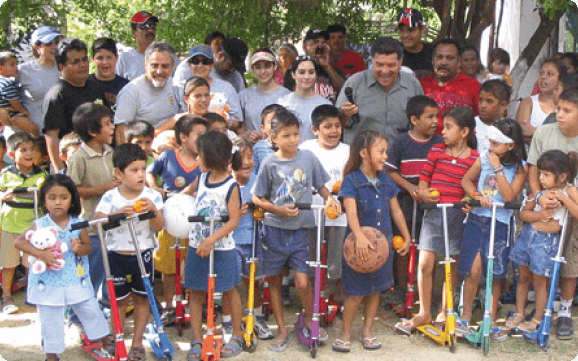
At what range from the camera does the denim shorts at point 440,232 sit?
6078 millimetres

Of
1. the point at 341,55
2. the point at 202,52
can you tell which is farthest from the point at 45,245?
the point at 341,55

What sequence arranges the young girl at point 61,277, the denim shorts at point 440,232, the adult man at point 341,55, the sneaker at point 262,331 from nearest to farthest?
the young girl at point 61,277, the sneaker at point 262,331, the denim shorts at point 440,232, the adult man at point 341,55

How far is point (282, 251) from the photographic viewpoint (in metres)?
5.77

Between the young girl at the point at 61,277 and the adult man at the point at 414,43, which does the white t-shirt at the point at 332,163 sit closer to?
the adult man at the point at 414,43

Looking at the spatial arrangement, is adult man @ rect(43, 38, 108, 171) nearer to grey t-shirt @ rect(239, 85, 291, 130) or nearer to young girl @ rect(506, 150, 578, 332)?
grey t-shirt @ rect(239, 85, 291, 130)

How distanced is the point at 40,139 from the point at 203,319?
238 cm

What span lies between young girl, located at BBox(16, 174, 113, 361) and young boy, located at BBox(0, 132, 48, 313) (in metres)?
1.44

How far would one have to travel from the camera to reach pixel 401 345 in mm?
5906

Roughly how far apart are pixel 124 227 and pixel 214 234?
0.73 meters

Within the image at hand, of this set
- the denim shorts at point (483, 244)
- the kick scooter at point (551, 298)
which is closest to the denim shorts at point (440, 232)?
the denim shorts at point (483, 244)

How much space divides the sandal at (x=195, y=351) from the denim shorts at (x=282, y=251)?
2.45 feet

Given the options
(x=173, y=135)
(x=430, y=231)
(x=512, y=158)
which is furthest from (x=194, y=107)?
(x=512, y=158)

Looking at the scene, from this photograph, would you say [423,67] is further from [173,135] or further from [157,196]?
[157,196]

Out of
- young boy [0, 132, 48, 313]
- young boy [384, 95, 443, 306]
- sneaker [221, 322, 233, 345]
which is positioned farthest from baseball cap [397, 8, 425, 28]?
young boy [0, 132, 48, 313]
